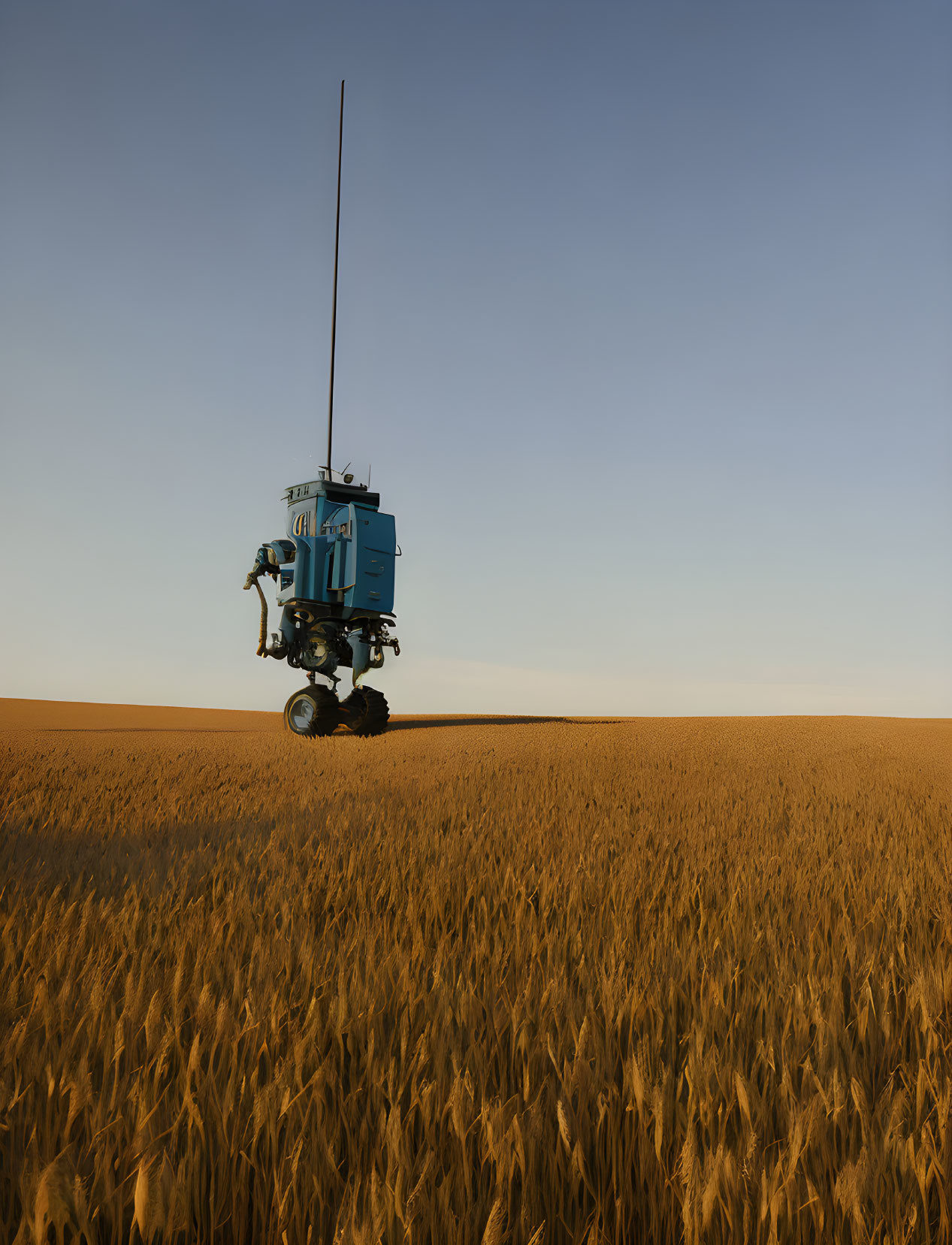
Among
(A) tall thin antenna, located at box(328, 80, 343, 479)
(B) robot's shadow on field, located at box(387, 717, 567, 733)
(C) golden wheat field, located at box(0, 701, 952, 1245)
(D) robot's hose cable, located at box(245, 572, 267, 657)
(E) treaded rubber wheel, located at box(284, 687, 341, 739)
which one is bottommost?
(C) golden wheat field, located at box(0, 701, 952, 1245)

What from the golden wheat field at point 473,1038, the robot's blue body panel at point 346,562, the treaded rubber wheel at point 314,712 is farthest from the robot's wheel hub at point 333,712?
the golden wheat field at point 473,1038

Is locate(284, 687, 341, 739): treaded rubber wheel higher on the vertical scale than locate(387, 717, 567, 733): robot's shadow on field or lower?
higher

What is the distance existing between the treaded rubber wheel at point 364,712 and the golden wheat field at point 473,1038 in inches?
406

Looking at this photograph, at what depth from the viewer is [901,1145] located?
138cm

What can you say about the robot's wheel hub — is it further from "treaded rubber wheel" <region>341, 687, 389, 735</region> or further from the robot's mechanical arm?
the robot's mechanical arm

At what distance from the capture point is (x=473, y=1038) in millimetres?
1747

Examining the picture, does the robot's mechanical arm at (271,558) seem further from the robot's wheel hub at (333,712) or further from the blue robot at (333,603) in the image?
the robot's wheel hub at (333,712)

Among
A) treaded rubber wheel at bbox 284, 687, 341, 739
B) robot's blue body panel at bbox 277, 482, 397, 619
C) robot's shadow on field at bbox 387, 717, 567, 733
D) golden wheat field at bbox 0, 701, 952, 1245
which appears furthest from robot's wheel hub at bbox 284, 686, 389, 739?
golden wheat field at bbox 0, 701, 952, 1245

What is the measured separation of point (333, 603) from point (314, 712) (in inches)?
87.4

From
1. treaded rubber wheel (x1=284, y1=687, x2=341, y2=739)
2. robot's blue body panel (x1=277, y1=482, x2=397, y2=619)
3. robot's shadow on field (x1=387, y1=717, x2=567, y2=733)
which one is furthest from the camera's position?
robot's shadow on field (x1=387, y1=717, x2=567, y2=733)

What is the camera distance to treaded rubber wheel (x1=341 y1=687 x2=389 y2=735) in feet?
49.0

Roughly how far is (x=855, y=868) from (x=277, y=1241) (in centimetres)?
358

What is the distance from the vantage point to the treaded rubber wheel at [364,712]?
588 inches

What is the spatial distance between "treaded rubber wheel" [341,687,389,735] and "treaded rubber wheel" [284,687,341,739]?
7.9 inches
